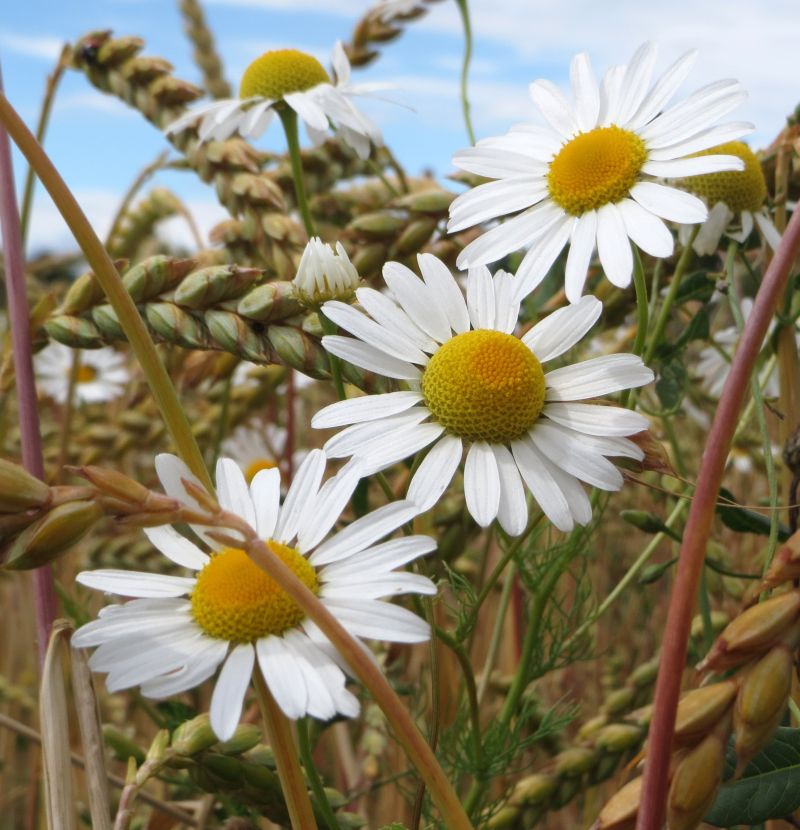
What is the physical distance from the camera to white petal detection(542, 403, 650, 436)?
1.51 ft

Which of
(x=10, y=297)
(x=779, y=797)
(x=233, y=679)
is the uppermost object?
(x=10, y=297)

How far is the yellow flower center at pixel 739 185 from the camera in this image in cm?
67

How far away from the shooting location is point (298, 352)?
53cm

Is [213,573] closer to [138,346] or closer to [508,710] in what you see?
[138,346]

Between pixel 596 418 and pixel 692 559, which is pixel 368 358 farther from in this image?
pixel 692 559

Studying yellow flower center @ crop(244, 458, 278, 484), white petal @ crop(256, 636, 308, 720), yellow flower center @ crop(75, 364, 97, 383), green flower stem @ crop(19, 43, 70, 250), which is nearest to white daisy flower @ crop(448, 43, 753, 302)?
white petal @ crop(256, 636, 308, 720)

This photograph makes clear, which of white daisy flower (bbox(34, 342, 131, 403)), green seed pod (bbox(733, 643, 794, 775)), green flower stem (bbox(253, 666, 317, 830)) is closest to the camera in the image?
green seed pod (bbox(733, 643, 794, 775))

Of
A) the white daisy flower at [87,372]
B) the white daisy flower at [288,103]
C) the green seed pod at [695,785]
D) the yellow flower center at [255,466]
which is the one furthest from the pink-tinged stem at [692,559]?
the white daisy flower at [87,372]

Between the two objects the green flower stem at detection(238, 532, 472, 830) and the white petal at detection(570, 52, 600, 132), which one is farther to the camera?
the white petal at detection(570, 52, 600, 132)

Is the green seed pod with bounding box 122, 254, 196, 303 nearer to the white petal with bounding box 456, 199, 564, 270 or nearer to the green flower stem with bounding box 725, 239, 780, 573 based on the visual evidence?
the white petal with bounding box 456, 199, 564, 270

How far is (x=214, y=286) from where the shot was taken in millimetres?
565

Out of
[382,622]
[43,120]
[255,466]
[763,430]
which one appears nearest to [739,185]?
[763,430]

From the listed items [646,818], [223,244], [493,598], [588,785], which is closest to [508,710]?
[588,785]

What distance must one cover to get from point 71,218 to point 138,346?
0.19 feet
